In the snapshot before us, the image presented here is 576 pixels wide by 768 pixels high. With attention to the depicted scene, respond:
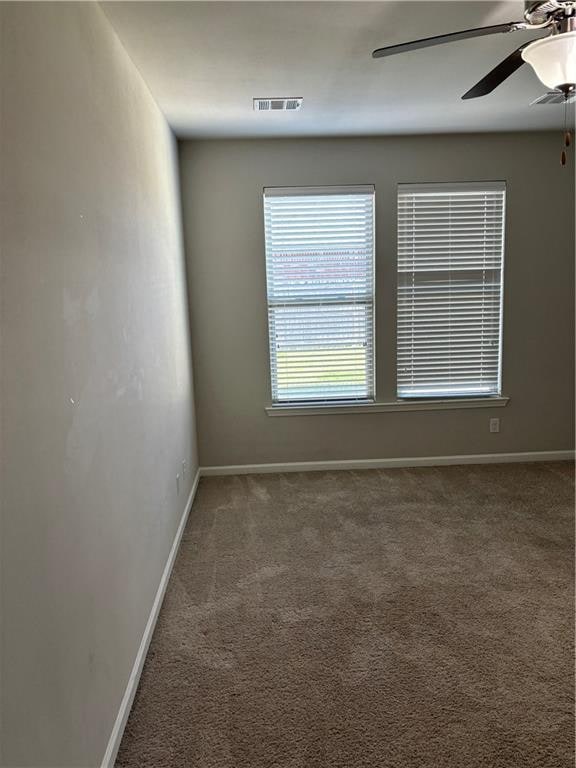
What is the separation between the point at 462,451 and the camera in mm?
4789

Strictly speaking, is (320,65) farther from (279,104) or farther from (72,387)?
(72,387)

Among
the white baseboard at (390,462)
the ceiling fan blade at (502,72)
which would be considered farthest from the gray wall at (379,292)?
the ceiling fan blade at (502,72)

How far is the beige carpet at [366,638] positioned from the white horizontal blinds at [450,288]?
3.60ft

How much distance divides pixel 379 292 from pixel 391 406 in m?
0.96

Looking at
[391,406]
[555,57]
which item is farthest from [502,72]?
[391,406]

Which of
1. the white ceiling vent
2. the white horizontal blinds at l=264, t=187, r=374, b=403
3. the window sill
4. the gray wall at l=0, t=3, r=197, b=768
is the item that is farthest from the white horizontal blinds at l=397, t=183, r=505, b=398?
the gray wall at l=0, t=3, r=197, b=768

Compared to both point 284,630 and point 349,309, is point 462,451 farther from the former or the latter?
point 284,630

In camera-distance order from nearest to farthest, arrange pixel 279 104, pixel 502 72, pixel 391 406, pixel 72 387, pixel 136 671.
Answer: pixel 72 387, pixel 502 72, pixel 136 671, pixel 279 104, pixel 391 406

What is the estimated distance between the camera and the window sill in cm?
463

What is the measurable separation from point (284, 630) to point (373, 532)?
45.3 inches

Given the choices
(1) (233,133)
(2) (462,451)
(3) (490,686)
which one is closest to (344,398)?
(2) (462,451)

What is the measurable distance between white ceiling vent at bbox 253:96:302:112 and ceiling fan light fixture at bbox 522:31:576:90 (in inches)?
65.2

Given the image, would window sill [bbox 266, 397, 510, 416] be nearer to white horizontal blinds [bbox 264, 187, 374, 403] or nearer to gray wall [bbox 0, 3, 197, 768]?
white horizontal blinds [bbox 264, 187, 374, 403]

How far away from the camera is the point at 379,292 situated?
453 centimetres
